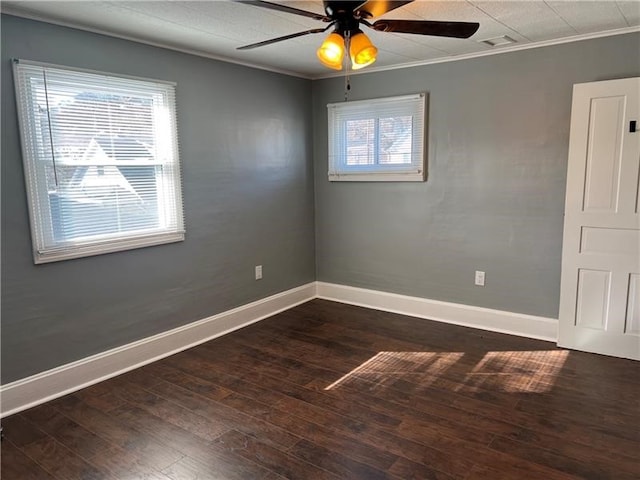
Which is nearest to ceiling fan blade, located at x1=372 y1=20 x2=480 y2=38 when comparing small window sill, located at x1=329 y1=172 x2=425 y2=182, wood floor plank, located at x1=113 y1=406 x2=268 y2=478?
small window sill, located at x1=329 y1=172 x2=425 y2=182

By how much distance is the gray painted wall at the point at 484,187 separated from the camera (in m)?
3.37

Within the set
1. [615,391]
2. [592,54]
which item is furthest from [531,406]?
[592,54]

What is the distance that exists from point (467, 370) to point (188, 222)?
2.38 metres

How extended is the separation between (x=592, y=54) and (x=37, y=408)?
441 cm

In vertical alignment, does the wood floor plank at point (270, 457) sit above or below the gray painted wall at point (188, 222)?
below

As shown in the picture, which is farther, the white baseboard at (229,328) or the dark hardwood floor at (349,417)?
the white baseboard at (229,328)

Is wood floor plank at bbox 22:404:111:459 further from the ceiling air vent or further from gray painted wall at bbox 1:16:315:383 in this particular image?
the ceiling air vent

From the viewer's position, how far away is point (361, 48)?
7.06 feet

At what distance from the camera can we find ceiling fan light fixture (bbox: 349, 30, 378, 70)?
214cm

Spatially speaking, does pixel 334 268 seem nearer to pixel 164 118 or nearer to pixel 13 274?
pixel 164 118

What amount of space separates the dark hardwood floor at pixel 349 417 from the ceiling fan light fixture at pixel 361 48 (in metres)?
1.96

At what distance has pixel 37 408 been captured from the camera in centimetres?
270

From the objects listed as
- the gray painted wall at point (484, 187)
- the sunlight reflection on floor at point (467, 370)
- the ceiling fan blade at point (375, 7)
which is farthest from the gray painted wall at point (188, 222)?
the ceiling fan blade at point (375, 7)

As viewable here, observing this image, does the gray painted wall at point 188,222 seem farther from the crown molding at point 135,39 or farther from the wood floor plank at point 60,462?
the wood floor plank at point 60,462
